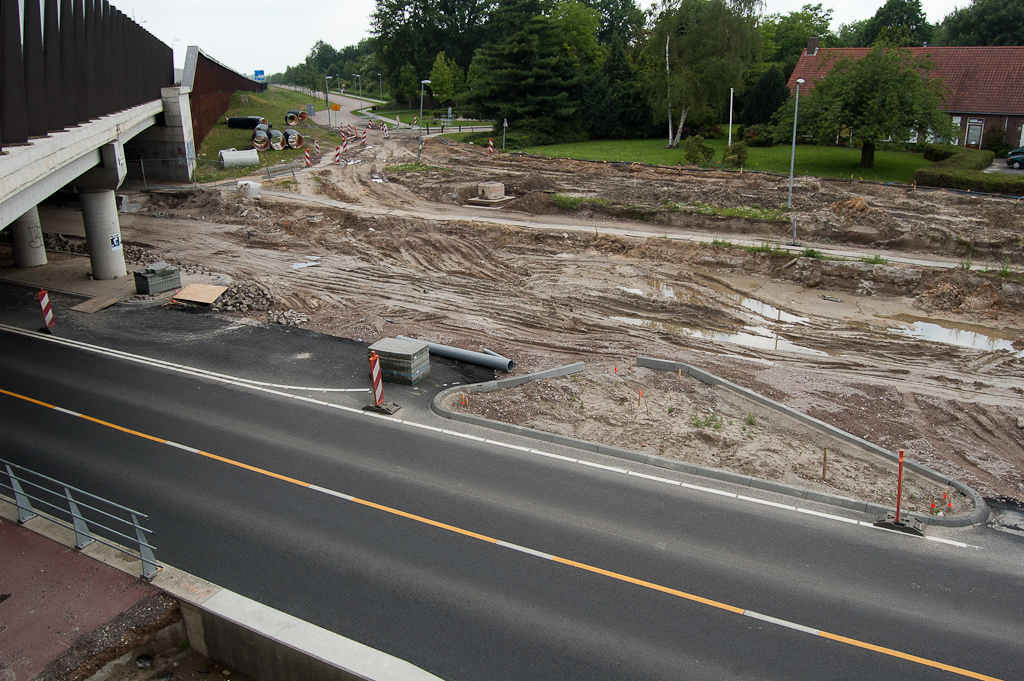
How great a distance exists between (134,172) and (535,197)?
22.8 metres

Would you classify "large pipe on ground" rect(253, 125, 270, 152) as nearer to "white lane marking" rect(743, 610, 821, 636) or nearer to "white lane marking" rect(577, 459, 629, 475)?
"white lane marking" rect(577, 459, 629, 475)

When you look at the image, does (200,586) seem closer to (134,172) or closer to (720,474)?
(720,474)

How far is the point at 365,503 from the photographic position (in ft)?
38.2

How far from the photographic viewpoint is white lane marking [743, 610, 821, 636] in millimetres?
8859

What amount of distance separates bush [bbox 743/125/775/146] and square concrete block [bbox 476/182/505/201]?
2236 cm

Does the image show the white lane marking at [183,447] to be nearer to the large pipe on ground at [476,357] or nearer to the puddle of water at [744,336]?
the large pipe on ground at [476,357]

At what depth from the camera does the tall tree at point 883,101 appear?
1339 inches

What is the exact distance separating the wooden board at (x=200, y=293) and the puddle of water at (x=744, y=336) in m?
13.1

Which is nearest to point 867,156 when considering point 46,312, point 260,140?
point 260,140

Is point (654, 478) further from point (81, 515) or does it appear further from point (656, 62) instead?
point (656, 62)

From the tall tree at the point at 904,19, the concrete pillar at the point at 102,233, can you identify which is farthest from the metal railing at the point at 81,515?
the tall tree at the point at 904,19

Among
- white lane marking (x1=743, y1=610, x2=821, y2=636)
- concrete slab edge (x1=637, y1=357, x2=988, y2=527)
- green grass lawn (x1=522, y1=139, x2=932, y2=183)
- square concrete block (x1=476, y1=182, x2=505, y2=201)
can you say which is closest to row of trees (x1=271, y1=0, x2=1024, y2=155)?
green grass lawn (x1=522, y1=139, x2=932, y2=183)

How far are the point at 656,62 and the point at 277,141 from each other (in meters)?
27.9

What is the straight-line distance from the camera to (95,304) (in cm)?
2166
